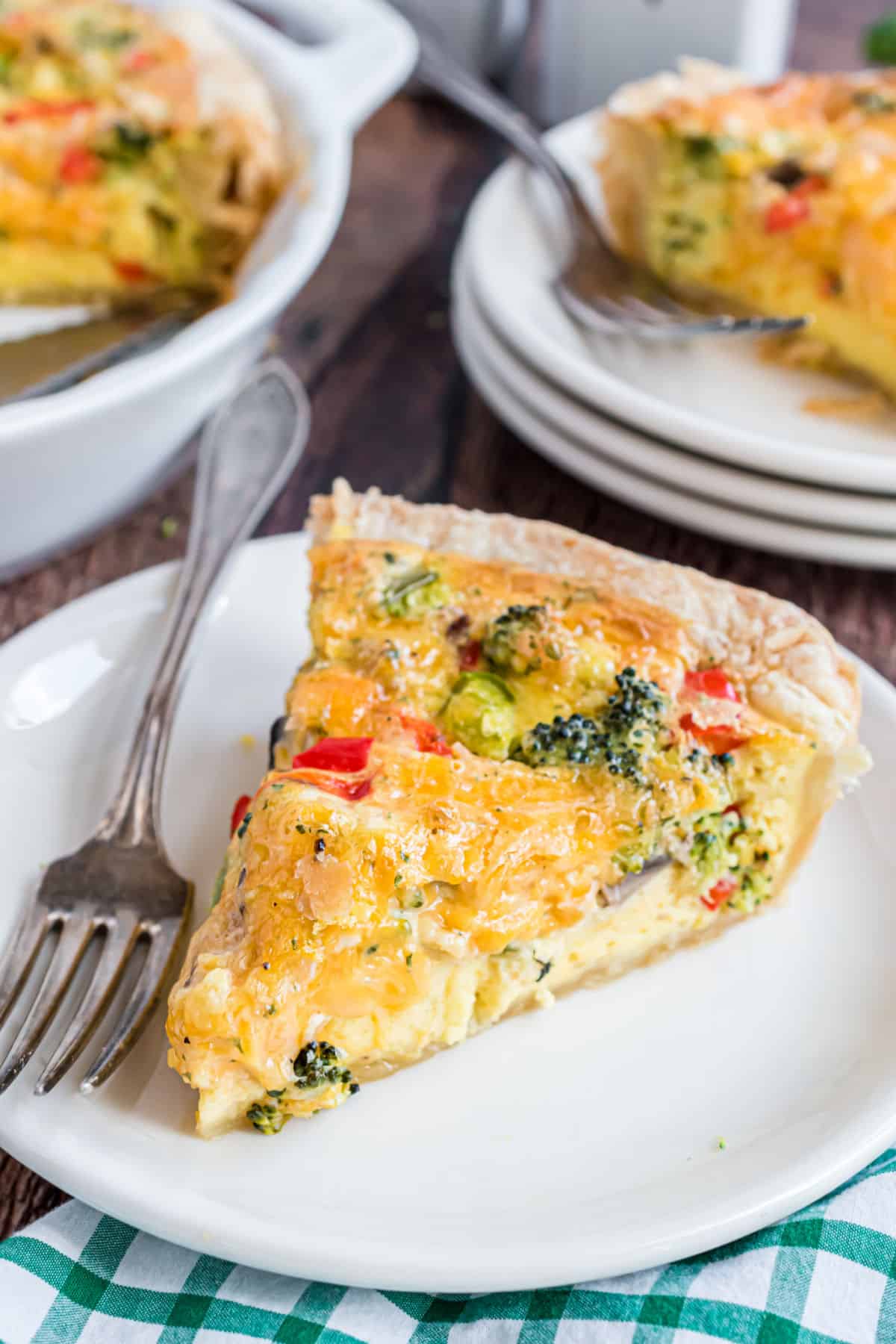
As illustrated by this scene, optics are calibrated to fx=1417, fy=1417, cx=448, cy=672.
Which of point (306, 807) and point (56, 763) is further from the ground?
point (306, 807)

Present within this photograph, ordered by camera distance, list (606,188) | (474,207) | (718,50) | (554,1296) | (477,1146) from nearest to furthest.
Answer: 1. (554,1296)
2. (477,1146)
3. (474,207)
4. (606,188)
5. (718,50)

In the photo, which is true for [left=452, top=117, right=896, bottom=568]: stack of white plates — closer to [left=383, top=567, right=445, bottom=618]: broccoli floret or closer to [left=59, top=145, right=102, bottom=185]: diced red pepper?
[left=383, top=567, right=445, bottom=618]: broccoli floret

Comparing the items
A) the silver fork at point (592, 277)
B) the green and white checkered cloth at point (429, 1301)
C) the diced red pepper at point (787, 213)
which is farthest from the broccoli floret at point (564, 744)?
the diced red pepper at point (787, 213)

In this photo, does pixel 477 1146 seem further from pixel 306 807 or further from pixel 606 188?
pixel 606 188

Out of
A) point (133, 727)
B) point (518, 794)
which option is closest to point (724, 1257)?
point (518, 794)

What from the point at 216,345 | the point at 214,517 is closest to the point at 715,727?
the point at 214,517
